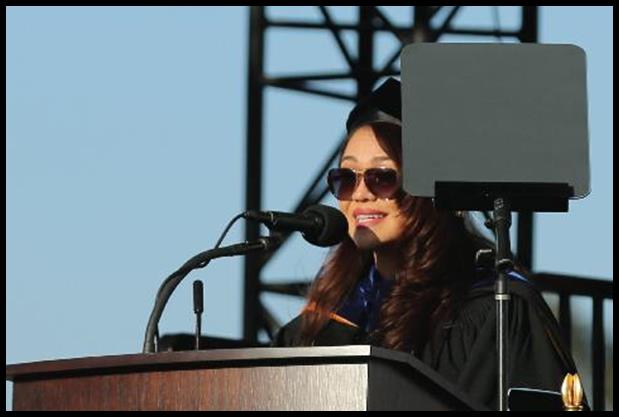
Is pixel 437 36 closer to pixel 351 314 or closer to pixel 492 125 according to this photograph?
pixel 351 314

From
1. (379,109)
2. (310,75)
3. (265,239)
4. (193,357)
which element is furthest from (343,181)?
(310,75)

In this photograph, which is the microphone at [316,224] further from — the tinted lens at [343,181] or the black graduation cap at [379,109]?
the black graduation cap at [379,109]

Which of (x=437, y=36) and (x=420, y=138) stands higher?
(x=437, y=36)

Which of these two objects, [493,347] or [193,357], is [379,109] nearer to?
[493,347]

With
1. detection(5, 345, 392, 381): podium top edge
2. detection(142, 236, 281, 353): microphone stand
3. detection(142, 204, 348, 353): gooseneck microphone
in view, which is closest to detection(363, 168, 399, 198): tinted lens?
detection(142, 204, 348, 353): gooseneck microphone

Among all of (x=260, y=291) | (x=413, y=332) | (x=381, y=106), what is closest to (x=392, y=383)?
(x=413, y=332)

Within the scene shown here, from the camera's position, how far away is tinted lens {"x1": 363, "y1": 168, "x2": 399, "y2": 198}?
6816 millimetres

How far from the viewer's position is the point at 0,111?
28.0ft

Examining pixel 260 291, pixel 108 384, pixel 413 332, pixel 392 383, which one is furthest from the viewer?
pixel 260 291

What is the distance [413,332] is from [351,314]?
1.41 feet

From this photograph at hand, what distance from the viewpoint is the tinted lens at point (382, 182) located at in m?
6.82

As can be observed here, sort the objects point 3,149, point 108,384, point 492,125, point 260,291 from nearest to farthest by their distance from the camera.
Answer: point 108,384 → point 492,125 → point 3,149 → point 260,291

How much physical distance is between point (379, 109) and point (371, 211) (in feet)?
1.37

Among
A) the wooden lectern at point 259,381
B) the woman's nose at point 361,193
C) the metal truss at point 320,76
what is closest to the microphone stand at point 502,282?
the wooden lectern at point 259,381
